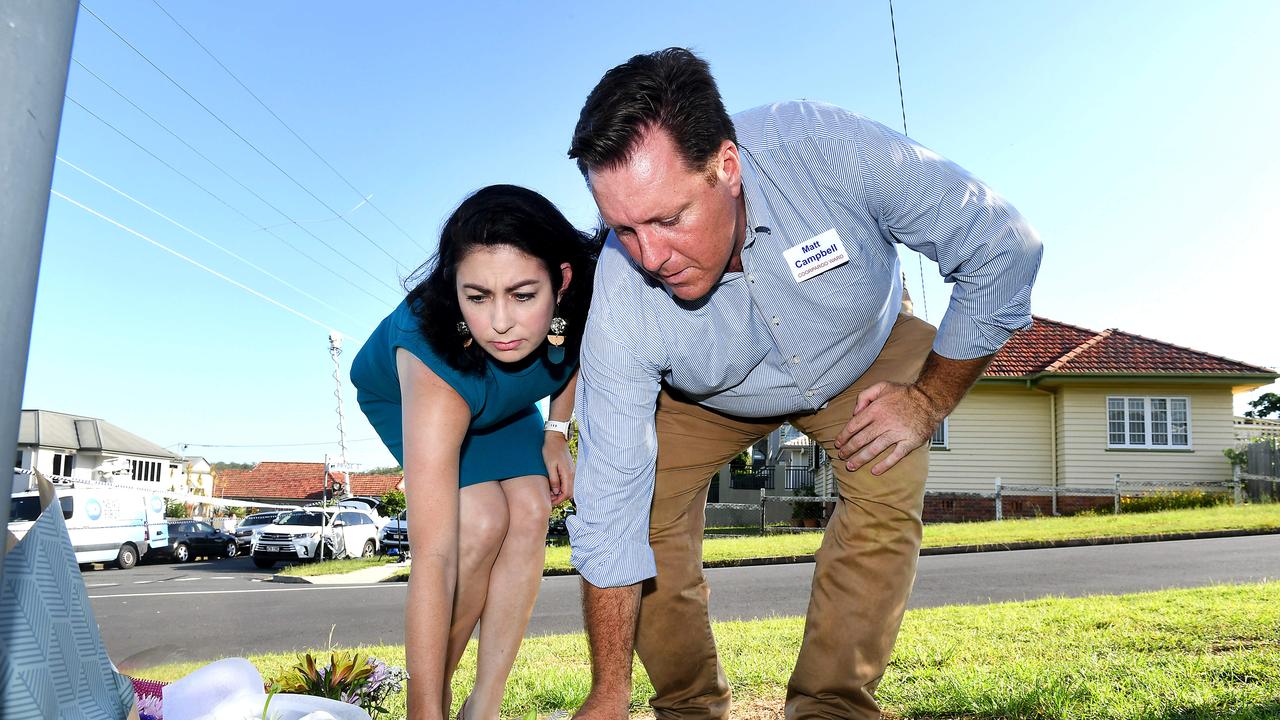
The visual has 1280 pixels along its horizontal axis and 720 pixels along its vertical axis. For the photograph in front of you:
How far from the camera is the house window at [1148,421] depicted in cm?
2198

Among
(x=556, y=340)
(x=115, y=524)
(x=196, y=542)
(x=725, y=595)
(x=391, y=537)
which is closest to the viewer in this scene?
(x=556, y=340)

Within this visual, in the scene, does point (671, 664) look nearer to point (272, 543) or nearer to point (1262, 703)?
point (1262, 703)

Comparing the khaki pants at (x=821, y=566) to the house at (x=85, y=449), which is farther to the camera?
the house at (x=85, y=449)

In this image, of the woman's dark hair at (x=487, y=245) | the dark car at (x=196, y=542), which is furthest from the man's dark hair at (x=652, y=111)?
the dark car at (x=196, y=542)

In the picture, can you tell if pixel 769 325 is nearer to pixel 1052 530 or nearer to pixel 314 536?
pixel 1052 530

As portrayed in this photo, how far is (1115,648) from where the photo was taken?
4352 millimetres

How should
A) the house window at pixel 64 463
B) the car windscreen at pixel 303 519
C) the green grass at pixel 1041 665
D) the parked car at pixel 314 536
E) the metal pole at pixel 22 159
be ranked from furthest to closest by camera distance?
the house window at pixel 64 463, the car windscreen at pixel 303 519, the parked car at pixel 314 536, the green grass at pixel 1041 665, the metal pole at pixel 22 159

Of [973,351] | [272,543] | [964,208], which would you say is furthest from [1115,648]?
[272,543]

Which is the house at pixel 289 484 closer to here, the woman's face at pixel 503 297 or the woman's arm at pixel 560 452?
the woman's arm at pixel 560 452

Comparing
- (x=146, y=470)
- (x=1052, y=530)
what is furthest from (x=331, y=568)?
(x=146, y=470)

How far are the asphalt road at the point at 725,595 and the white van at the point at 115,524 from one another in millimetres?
8364

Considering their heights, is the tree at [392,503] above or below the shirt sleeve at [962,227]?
below

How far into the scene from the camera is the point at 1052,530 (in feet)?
52.9

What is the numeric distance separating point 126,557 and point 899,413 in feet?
89.0
